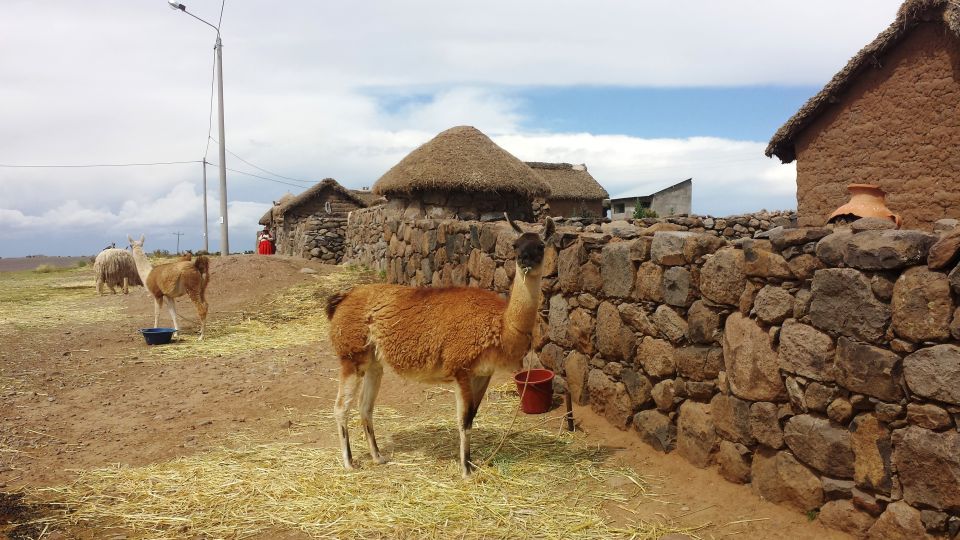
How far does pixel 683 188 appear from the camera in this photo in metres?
31.7

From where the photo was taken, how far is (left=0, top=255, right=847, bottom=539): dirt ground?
4020 millimetres

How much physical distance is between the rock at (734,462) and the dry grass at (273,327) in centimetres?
694

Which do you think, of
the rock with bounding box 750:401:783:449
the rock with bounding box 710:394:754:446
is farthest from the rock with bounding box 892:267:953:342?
the rock with bounding box 710:394:754:446

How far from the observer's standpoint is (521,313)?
14.3ft

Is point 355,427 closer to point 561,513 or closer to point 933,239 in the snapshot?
point 561,513

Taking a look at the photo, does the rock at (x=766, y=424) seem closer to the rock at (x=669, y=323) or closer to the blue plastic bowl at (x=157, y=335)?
the rock at (x=669, y=323)

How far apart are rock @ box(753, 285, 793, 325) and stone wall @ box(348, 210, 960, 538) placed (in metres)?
0.01

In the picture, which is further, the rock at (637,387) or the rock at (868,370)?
the rock at (637,387)

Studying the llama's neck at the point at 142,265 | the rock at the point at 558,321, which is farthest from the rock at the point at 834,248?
the llama's neck at the point at 142,265

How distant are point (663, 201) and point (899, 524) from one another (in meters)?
29.1

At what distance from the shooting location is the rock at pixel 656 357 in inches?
189

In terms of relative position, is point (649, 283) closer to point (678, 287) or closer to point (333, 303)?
point (678, 287)

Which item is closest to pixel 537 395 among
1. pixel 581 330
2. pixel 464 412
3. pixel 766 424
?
pixel 581 330

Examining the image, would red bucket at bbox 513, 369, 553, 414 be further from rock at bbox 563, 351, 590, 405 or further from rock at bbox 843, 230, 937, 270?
rock at bbox 843, 230, 937, 270
